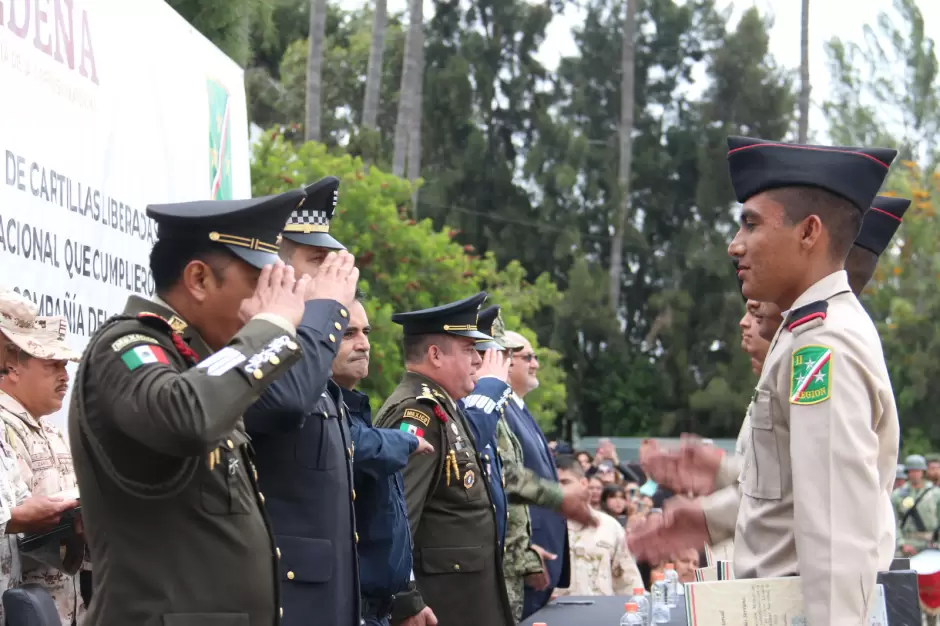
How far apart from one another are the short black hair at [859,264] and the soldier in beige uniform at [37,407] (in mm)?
2692

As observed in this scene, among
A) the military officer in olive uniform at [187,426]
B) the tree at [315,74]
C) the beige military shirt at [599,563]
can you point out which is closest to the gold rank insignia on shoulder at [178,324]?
the military officer in olive uniform at [187,426]

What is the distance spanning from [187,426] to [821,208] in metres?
1.63

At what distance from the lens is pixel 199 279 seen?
10.2 ft

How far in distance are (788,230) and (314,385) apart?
1306 millimetres

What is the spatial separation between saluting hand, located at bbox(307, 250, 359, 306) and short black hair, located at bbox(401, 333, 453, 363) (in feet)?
7.37

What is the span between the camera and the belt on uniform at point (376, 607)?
4.58 metres

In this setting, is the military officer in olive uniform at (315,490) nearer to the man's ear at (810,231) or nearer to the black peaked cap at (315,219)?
the black peaked cap at (315,219)

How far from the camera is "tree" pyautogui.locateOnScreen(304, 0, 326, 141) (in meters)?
21.8

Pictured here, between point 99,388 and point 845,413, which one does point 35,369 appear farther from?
point 845,413

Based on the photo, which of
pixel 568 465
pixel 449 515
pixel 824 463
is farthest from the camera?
pixel 568 465

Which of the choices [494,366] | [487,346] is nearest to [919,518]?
[487,346]

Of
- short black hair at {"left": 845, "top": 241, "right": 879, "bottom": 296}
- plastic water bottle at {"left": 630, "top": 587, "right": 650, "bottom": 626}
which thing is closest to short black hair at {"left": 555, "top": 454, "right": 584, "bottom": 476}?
plastic water bottle at {"left": 630, "top": 587, "right": 650, "bottom": 626}

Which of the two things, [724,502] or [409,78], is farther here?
[409,78]

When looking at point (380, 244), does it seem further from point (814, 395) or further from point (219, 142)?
point (814, 395)
